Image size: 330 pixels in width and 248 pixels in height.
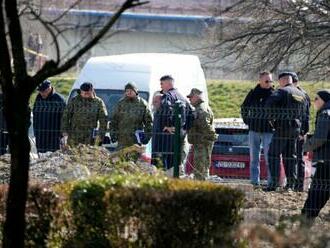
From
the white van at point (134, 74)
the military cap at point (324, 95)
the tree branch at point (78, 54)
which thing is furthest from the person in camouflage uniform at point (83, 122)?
the tree branch at point (78, 54)

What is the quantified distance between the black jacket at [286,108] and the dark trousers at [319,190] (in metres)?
1.66

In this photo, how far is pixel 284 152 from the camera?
15.8 metres

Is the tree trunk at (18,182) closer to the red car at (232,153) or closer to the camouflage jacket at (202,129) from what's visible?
the camouflage jacket at (202,129)

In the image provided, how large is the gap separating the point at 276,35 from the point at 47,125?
688 cm

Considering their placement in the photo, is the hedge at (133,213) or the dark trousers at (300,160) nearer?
the hedge at (133,213)

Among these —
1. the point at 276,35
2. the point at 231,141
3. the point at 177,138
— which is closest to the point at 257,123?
the point at 177,138

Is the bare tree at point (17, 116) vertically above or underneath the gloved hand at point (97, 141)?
above

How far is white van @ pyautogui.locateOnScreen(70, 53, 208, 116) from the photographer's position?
19719 millimetres

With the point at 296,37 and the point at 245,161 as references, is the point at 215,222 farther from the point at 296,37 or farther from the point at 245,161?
the point at 296,37

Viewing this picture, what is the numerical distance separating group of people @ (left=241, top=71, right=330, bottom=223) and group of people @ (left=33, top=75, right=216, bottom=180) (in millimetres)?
730

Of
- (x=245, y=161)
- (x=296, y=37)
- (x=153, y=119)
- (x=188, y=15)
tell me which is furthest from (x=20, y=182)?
(x=188, y=15)

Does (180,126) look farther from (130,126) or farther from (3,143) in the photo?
(3,143)

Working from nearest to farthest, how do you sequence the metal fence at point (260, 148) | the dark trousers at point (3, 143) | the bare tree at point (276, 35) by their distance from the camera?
1. the metal fence at point (260, 148)
2. the dark trousers at point (3, 143)
3. the bare tree at point (276, 35)

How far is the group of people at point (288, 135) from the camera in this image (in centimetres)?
1388
